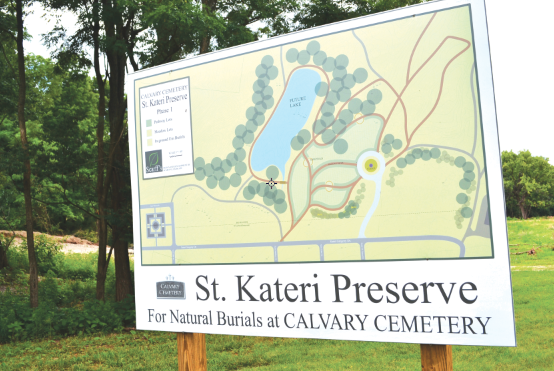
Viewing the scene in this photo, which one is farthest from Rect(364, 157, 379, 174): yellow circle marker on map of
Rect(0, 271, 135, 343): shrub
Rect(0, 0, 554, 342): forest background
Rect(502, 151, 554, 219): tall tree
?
Rect(502, 151, 554, 219): tall tree

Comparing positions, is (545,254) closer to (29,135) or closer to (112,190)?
(112,190)

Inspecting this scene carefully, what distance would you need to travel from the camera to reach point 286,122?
288 centimetres

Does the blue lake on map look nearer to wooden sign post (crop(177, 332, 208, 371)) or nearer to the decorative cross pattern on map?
the decorative cross pattern on map

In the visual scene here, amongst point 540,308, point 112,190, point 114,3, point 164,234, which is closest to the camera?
point 164,234

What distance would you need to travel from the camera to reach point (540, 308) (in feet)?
27.6

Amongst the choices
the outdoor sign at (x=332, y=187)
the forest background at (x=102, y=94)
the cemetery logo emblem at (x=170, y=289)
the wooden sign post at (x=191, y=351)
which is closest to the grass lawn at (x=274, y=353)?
the forest background at (x=102, y=94)

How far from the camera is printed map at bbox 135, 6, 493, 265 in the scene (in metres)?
2.39

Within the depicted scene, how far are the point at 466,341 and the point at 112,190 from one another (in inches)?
365

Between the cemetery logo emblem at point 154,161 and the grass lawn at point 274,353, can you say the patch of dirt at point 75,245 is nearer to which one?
the grass lawn at point 274,353

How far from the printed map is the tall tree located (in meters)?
19.3

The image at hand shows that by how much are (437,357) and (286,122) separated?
5.21 feet

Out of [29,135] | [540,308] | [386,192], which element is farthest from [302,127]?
[29,135]

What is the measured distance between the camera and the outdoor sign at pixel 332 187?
2.34 m

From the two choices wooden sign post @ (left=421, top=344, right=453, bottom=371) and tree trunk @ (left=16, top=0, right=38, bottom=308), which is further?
tree trunk @ (left=16, top=0, right=38, bottom=308)
